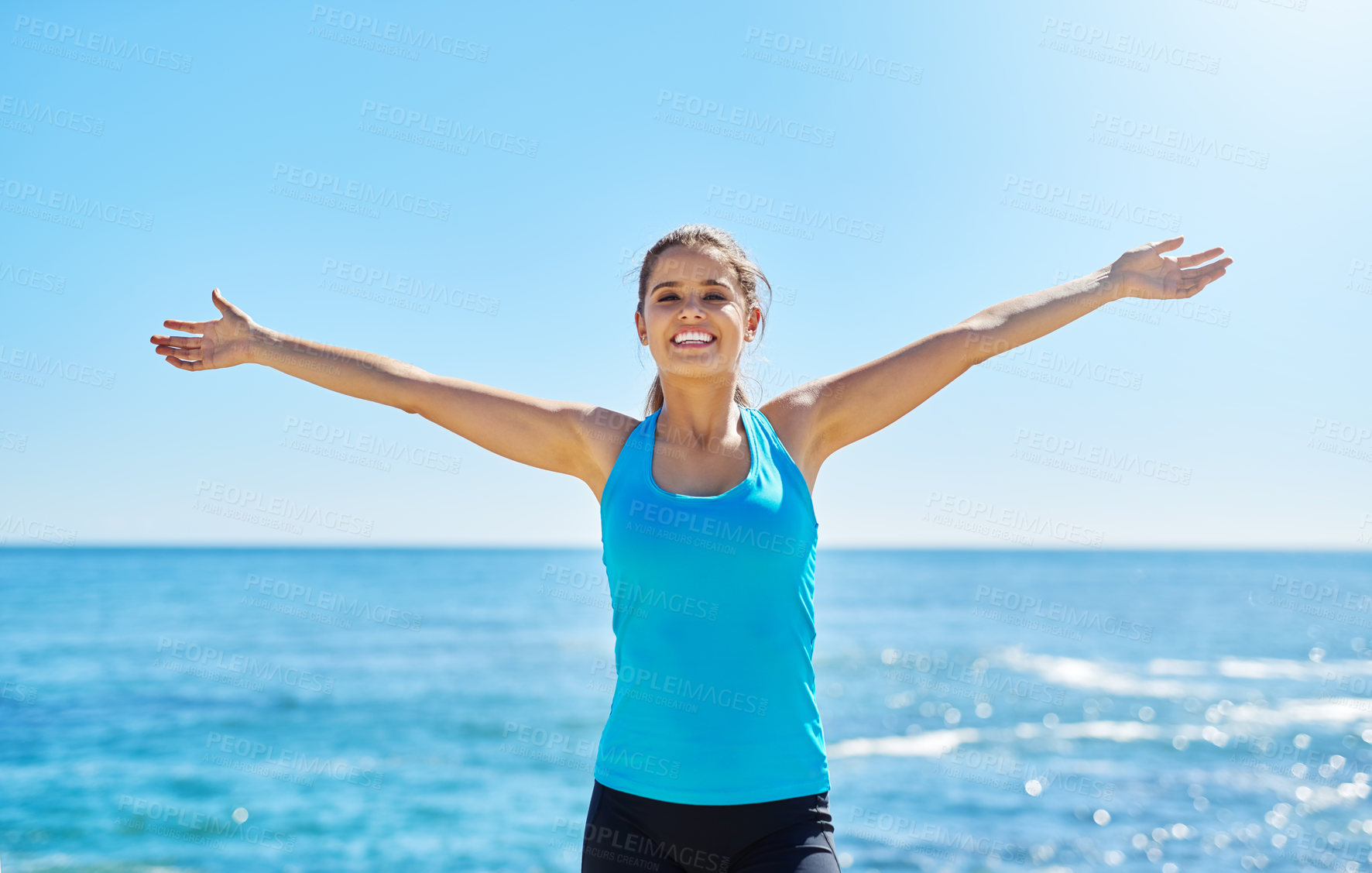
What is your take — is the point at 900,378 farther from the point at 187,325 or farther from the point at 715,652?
the point at 187,325

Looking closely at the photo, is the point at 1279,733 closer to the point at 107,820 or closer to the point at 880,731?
the point at 880,731

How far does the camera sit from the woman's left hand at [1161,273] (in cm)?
312

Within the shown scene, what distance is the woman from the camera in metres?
2.32

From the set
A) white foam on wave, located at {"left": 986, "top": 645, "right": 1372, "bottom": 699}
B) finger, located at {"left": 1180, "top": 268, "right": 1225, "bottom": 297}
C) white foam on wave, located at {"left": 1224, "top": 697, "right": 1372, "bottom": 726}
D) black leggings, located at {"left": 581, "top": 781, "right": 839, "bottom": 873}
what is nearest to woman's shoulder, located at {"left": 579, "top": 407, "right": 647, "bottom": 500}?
black leggings, located at {"left": 581, "top": 781, "right": 839, "bottom": 873}

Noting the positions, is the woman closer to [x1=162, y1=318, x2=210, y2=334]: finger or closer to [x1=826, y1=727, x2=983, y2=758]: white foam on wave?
[x1=162, y1=318, x2=210, y2=334]: finger

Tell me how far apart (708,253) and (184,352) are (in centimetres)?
180

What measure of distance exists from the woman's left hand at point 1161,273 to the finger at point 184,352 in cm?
312

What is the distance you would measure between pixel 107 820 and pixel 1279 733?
18.5 m

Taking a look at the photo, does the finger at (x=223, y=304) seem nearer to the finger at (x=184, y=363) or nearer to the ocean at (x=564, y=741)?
the finger at (x=184, y=363)

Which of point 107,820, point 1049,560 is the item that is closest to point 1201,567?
point 1049,560

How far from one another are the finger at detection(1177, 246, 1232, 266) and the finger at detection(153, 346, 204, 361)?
11.1ft

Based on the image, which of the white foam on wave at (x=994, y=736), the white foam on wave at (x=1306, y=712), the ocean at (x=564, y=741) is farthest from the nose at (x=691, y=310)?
the white foam on wave at (x=1306, y=712)

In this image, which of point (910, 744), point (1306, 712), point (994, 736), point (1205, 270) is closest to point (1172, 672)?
point (1306, 712)

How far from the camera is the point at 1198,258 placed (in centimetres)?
319
